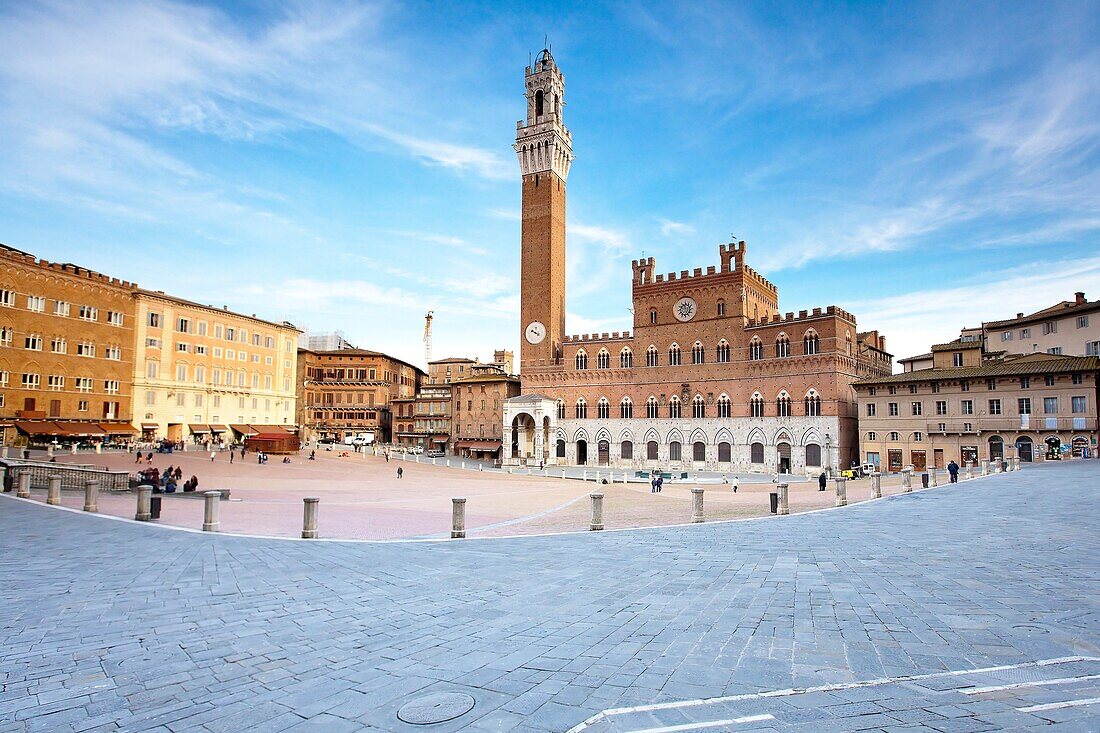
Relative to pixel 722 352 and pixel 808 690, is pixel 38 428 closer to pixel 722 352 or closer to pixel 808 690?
→ pixel 722 352

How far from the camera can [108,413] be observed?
49750mm

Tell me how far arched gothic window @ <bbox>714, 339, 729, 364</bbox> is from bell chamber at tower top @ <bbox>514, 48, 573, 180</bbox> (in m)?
25.8

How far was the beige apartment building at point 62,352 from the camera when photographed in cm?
4369

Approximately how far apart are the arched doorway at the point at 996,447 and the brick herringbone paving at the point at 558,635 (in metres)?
36.1

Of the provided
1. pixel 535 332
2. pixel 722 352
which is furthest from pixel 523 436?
pixel 722 352

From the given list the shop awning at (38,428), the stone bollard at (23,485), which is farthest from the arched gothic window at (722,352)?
the shop awning at (38,428)

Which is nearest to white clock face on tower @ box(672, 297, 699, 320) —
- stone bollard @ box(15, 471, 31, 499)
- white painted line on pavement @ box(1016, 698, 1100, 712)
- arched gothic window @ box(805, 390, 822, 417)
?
arched gothic window @ box(805, 390, 822, 417)

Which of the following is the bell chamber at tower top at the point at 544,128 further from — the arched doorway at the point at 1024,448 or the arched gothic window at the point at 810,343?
the arched doorway at the point at 1024,448

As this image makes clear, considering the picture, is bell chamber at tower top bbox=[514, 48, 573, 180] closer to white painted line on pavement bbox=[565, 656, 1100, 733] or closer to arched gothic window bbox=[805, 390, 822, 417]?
arched gothic window bbox=[805, 390, 822, 417]

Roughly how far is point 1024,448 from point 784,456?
15824 millimetres

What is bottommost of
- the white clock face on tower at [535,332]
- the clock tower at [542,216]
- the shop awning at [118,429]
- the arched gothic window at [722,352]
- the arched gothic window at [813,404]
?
the shop awning at [118,429]

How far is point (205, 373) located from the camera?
57.3 m

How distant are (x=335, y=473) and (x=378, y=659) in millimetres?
38401

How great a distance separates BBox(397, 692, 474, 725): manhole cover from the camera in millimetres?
4633
